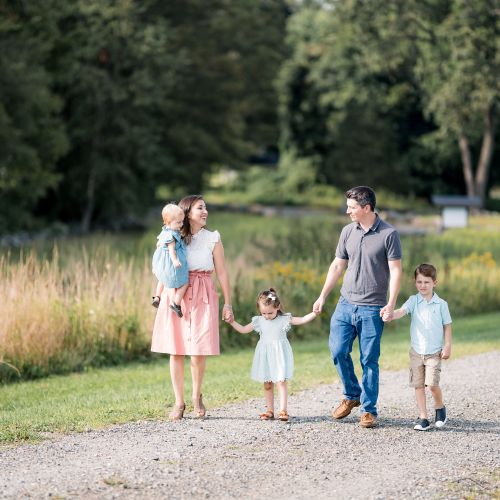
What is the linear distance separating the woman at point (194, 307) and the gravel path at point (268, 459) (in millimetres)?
Result: 583

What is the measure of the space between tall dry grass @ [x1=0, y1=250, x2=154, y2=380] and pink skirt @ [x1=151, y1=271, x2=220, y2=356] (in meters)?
3.51

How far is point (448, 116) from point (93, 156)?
51.3ft

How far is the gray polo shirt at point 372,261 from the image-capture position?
8211 mm

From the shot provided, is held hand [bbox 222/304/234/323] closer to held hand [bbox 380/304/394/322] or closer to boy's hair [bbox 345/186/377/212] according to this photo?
held hand [bbox 380/304/394/322]

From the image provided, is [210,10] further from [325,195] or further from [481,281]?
[481,281]

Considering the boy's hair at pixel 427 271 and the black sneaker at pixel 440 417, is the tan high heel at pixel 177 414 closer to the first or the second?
the black sneaker at pixel 440 417

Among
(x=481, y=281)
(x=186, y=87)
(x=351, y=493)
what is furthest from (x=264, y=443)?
(x=186, y=87)

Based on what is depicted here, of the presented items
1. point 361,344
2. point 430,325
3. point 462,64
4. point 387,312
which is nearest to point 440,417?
point 430,325

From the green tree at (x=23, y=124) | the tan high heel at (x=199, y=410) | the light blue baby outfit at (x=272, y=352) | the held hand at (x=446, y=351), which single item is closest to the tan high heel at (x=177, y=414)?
the tan high heel at (x=199, y=410)

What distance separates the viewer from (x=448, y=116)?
143ft

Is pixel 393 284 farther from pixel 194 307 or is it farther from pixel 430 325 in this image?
pixel 194 307

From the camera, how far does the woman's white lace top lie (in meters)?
8.42

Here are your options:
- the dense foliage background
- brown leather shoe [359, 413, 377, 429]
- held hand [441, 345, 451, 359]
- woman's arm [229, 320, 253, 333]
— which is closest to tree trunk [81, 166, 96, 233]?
the dense foliage background

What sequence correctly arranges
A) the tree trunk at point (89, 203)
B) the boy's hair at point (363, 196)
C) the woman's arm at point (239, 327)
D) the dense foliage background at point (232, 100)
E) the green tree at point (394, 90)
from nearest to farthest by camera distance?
1. the boy's hair at point (363, 196)
2. the woman's arm at point (239, 327)
3. the dense foliage background at point (232, 100)
4. the tree trunk at point (89, 203)
5. the green tree at point (394, 90)
